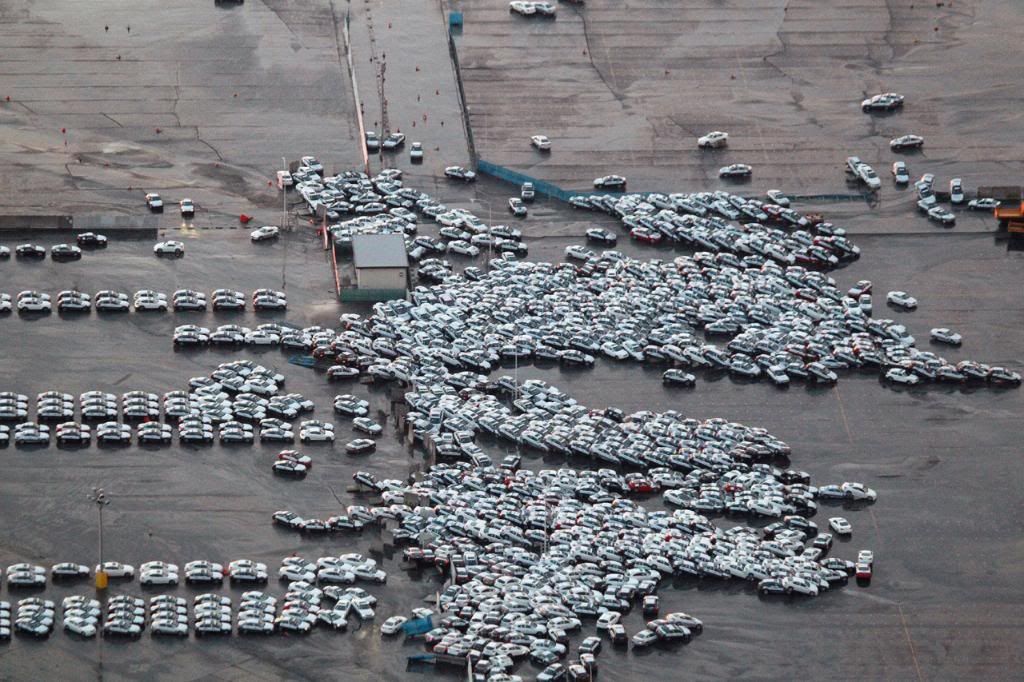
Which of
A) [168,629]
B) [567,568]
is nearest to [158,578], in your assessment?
[168,629]

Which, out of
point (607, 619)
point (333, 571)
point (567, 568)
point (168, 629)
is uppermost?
point (567, 568)

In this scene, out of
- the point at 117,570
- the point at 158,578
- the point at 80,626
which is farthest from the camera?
the point at 117,570

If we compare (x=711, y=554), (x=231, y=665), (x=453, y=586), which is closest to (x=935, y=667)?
(x=711, y=554)

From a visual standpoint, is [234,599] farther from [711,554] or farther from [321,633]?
[711,554]

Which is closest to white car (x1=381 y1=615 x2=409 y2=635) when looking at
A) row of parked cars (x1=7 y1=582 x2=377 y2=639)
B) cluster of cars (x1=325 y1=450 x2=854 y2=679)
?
cluster of cars (x1=325 y1=450 x2=854 y2=679)

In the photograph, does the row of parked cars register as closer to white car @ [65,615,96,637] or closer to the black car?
white car @ [65,615,96,637]

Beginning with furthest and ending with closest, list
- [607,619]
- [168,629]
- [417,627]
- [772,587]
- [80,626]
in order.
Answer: [772,587]
[607,619]
[417,627]
[80,626]
[168,629]

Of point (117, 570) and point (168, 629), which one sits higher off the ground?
point (117, 570)

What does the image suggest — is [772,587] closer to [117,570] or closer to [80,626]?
[117,570]

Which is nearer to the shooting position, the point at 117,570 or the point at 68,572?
the point at 68,572

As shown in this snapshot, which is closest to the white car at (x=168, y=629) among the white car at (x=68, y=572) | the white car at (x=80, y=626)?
the white car at (x=80, y=626)

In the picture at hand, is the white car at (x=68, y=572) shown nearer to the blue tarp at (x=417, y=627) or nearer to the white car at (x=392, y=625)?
the white car at (x=392, y=625)
